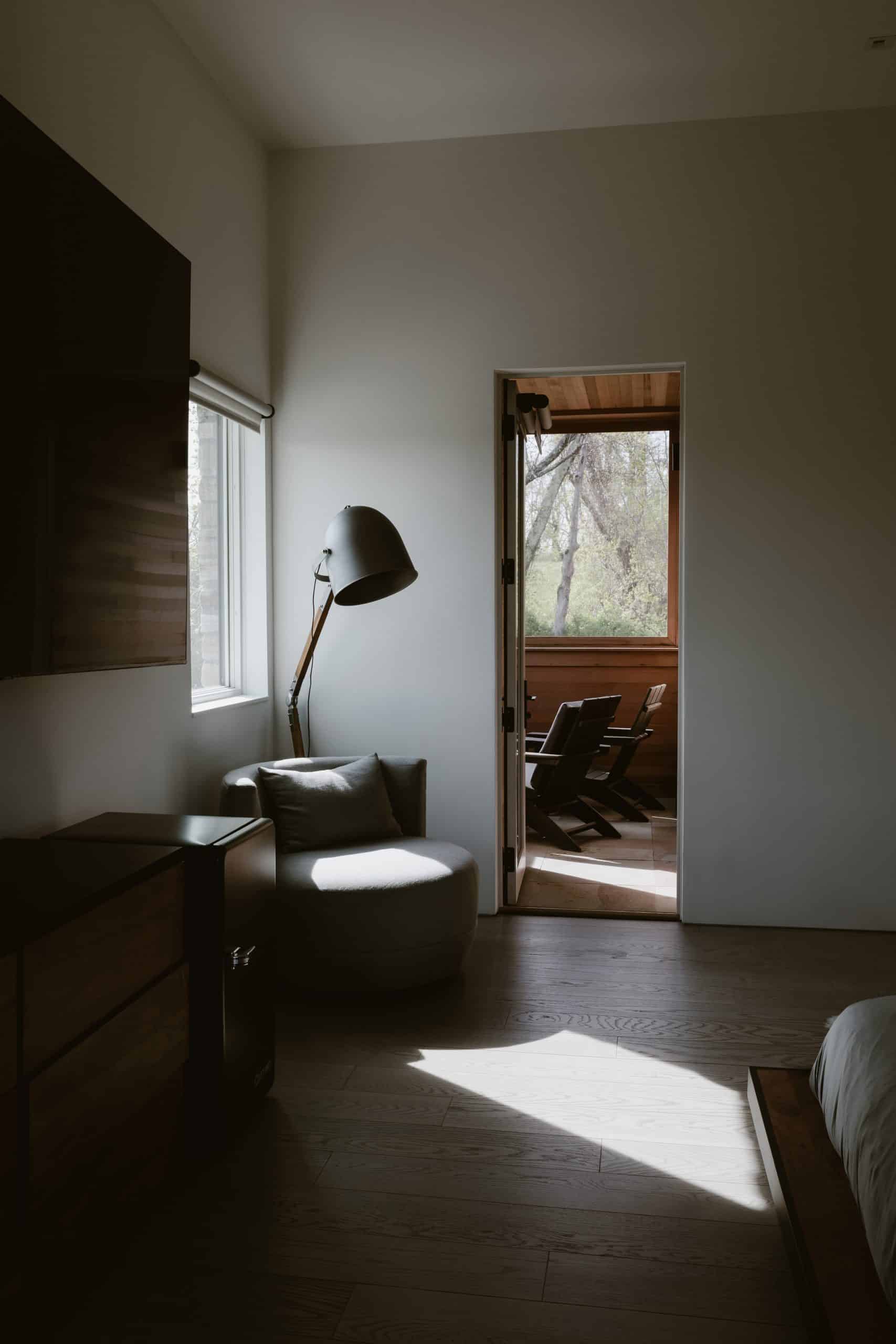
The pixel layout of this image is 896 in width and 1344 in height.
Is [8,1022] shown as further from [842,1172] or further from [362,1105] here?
[842,1172]

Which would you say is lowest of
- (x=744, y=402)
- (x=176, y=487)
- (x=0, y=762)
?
(x=0, y=762)

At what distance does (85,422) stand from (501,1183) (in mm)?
1931

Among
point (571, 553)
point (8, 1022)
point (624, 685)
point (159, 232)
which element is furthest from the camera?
point (571, 553)

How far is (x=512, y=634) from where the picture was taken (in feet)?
14.0

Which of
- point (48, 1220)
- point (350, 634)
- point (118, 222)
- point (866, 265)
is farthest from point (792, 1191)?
point (866, 265)

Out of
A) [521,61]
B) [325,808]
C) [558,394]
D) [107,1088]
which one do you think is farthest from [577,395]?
[107,1088]

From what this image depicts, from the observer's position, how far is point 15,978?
1531 millimetres

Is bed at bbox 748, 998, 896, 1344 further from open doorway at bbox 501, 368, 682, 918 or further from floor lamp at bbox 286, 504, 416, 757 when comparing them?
open doorway at bbox 501, 368, 682, 918

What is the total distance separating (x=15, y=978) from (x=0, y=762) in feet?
3.11

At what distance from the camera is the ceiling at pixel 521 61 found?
322 cm

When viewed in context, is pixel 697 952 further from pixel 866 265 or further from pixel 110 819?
pixel 866 265

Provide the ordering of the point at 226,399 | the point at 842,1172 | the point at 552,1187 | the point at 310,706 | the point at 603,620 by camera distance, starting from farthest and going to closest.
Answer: the point at 603,620, the point at 310,706, the point at 226,399, the point at 552,1187, the point at 842,1172

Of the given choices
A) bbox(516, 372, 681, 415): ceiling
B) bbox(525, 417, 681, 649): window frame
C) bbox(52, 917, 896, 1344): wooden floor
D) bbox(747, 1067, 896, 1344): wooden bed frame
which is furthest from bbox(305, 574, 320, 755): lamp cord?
bbox(525, 417, 681, 649): window frame

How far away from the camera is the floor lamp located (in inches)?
136
